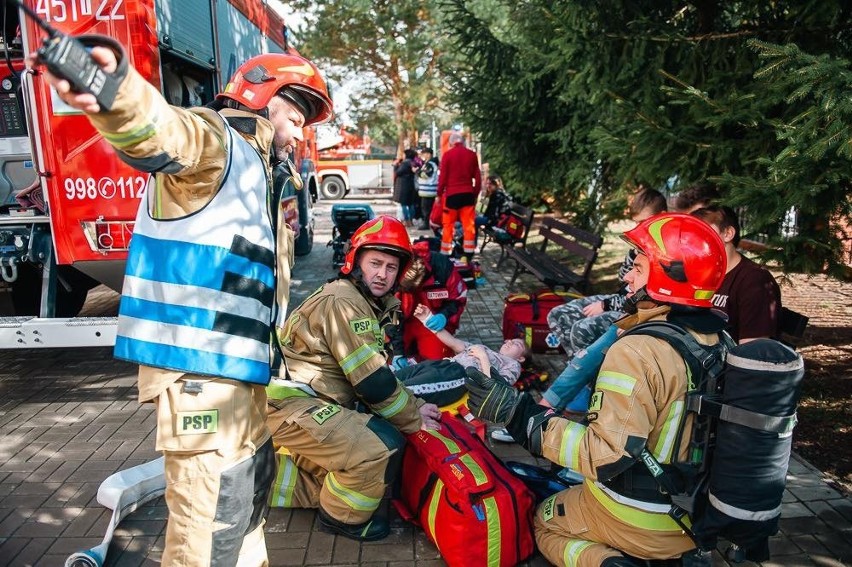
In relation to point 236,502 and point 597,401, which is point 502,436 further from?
point 236,502

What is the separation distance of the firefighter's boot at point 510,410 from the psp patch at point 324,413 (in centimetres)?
75

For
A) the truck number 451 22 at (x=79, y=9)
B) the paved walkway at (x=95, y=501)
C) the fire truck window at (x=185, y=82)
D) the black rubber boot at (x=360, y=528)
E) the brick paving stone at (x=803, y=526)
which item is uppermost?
the truck number 451 22 at (x=79, y=9)

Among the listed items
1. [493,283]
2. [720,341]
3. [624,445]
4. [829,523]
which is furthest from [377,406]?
[493,283]

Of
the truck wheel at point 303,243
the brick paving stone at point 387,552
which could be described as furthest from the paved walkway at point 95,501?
the truck wheel at point 303,243

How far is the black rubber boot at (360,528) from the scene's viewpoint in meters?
3.06

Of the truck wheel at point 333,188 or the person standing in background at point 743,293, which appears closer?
the person standing in background at point 743,293

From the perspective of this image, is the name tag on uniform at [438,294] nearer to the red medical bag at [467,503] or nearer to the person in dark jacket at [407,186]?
the red medical bag at [467,503]

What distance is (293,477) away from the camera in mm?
3303

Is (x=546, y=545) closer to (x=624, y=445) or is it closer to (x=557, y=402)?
(x=624, y=445)

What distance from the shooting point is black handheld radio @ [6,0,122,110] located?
1220 mm

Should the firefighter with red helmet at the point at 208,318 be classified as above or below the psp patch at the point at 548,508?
above

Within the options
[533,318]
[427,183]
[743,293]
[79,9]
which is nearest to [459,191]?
[427,183]

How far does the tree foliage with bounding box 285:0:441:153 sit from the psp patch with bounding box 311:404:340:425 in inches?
809

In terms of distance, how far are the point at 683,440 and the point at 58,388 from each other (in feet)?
15.9
